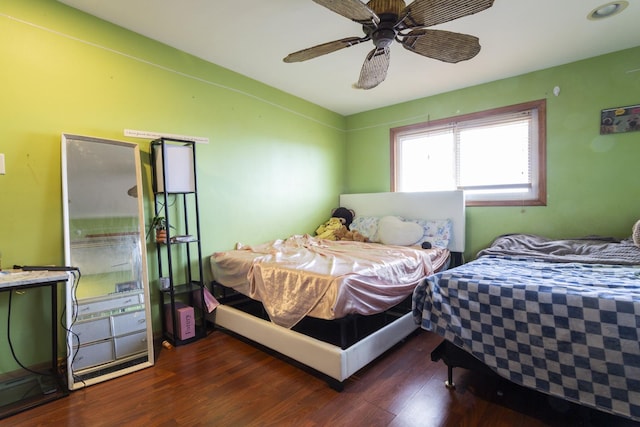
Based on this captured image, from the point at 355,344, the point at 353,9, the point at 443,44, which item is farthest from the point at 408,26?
the point at 355,344

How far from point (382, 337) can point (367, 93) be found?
284cm

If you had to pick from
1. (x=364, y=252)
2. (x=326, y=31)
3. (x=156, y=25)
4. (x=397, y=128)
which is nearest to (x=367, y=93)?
(x=397, y=128)

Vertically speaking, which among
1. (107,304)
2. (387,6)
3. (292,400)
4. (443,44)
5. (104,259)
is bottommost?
(292,400)

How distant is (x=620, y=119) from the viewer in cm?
267

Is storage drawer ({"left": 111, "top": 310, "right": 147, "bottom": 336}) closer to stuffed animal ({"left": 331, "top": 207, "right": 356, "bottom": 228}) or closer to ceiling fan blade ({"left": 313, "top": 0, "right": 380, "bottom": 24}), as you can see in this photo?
ceiling fan blade ({"left": 313, "top": 0, "right": 380, "bottom": 24})

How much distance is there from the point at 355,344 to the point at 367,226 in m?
2.04

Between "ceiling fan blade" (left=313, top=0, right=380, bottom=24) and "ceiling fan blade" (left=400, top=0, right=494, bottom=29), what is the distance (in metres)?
0.18

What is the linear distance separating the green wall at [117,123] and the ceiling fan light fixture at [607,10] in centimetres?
281

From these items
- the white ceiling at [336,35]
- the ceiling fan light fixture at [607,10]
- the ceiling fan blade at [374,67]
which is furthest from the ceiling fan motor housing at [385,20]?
the ceiling fan light fixture at [607,10]

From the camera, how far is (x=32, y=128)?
197 cm

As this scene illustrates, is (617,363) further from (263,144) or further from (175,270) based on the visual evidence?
(263,144)

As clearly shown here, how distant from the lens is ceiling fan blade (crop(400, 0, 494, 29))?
4.56ft

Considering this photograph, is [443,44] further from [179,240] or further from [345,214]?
[345,214]

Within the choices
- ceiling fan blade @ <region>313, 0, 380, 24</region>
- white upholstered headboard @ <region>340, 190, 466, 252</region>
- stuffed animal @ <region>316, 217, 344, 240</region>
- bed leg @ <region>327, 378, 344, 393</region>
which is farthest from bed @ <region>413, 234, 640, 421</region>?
stuffed animal @ <region>316, 217, 344, 240</region>
